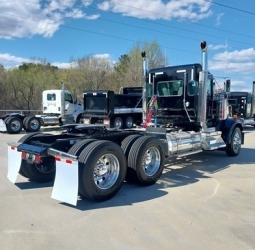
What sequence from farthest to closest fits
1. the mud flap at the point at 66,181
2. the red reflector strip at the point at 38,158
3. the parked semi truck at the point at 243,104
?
the parked semi truck at the point at 243,104 < the red reflector strip at the point at 38,158 < the mud flap at the point at 66,181

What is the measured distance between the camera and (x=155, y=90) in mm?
8852

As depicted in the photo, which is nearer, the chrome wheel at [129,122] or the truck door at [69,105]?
the chrome wheel at [129,122]

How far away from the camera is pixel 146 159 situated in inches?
237

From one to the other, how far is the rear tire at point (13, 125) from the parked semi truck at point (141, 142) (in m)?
10.4

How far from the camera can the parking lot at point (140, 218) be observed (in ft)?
11.4

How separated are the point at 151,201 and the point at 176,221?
87 cm

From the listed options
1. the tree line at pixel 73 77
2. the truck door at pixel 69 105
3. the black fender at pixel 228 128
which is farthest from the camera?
the tree line at pixel 73 77

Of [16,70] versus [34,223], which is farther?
[16,70]

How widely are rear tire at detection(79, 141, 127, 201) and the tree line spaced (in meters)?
29.7

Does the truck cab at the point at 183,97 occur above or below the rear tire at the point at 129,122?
above

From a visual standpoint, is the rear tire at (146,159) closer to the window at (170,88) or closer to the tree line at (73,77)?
the window at (170,88)

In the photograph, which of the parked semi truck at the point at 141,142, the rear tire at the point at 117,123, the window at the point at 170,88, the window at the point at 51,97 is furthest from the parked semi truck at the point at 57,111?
the window at the point at 170,88

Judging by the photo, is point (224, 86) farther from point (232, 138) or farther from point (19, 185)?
point (19, 185)

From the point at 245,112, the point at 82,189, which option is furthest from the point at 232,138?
the point at 245,112
